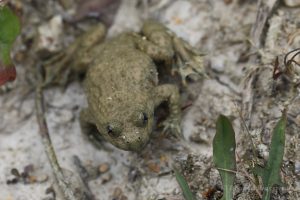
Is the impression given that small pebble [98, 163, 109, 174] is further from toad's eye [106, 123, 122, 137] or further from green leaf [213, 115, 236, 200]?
green leaf [213, 115, 236, 200]

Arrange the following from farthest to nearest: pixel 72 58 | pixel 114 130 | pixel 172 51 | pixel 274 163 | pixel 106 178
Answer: pixel 72 58 < pixel 172 51 < pixel 106 178 < pixel 114 130 < pixel 274 163

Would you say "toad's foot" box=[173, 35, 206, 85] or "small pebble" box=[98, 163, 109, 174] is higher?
"toad's foot" box=[173, 35, 206, 85]

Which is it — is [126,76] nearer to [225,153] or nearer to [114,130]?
[114,130]

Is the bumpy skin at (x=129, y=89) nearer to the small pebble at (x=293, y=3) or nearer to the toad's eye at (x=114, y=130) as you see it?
the toad's eye at (x=114, y=130)

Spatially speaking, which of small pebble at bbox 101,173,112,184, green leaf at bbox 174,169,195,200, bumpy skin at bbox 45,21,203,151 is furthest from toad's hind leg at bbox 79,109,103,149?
green leaf at bbox 174,169,195,200

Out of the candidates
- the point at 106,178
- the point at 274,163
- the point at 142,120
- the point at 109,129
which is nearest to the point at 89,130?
the point at 106,178

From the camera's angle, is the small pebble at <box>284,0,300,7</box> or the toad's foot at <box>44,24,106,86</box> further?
the toad's foot at <box>44,24,106,86</box>

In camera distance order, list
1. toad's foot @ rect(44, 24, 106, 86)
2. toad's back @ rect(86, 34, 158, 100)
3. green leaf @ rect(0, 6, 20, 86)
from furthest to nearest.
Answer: toad's foot @ rect(44, 24, 106, 86)
toad's back @ rect(86, 34, 158, 100)
green leaf @ rect(0, 6, 20, 86)
